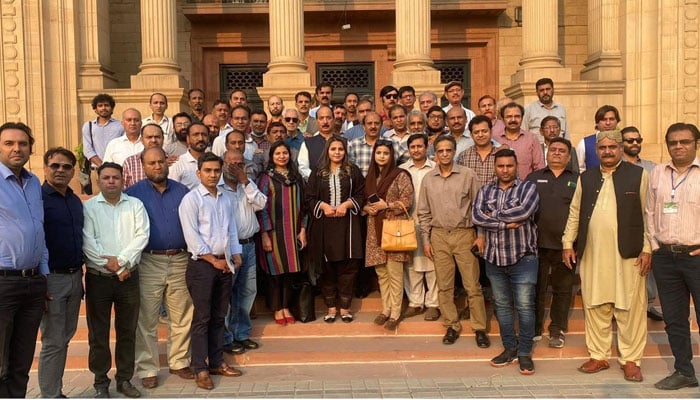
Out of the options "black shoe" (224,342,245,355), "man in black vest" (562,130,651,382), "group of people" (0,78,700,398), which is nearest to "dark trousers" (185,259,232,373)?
"group of people" (0,78,700,398)

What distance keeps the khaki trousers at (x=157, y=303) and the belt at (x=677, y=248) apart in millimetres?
4482

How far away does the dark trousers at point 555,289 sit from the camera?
6.73 m

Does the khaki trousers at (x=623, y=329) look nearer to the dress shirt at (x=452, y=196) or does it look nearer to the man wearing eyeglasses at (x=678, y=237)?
the man wearing eyeglasses at (x=678, y=237)

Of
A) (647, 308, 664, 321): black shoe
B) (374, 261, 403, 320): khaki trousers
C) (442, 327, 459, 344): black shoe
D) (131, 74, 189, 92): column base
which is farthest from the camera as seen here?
(131, 74, 189, 92): column base

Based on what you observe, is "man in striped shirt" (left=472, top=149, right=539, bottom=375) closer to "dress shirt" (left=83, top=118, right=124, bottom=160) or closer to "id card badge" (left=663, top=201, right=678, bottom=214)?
"id card badge" (left=663, top=201, right=678, bottom=214)

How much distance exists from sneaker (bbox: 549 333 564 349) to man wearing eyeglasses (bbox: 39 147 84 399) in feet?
15.8

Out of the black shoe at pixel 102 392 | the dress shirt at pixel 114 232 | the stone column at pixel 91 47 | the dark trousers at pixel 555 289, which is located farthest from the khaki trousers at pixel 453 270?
the stone column at pixel 91 47

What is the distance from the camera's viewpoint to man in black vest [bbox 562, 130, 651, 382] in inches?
238

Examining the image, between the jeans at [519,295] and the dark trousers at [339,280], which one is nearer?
the jeans at [519,295]

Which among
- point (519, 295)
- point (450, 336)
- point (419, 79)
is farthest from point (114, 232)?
point (419, 79)

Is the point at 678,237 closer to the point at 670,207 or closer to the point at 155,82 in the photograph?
the point at 670,207

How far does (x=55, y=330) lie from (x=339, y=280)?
3174 mm

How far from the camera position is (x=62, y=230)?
522cm

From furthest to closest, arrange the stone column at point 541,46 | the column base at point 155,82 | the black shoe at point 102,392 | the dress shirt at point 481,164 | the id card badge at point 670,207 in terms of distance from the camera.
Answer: the stone column at point 541,46
the column base at point 155,82
the dress shirt at point 481,164
the id card badge at point 670,207
the black shoe at point 102,392
